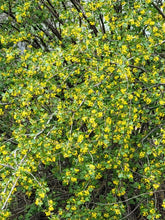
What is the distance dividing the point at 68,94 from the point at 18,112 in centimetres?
71

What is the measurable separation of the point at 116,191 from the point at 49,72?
68.0 inches

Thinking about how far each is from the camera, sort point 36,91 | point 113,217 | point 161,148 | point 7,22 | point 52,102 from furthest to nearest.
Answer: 1. point 7,22
2. point 52,102
3. point 113,217
4. point 36,91
5. point 161,148

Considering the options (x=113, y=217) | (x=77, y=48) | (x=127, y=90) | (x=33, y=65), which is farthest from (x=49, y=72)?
(x=113, y=217)

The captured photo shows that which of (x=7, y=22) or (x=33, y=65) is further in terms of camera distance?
A: (x=7, y=22)

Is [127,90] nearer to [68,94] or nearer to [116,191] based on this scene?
[68,94]

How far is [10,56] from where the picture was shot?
384cm

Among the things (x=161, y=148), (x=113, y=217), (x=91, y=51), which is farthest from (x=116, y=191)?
(x=91, y=51)

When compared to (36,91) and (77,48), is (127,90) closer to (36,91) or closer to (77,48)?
(77,48)

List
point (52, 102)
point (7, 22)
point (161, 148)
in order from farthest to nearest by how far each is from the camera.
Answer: point (7, 22), point (52, 102), point (161, 148)

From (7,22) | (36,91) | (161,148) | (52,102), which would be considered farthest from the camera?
(7,22)

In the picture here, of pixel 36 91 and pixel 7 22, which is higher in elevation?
pixel 7 22

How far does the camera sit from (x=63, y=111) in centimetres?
362

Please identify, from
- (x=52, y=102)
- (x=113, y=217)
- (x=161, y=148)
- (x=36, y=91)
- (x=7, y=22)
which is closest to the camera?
(x=161, y=148)

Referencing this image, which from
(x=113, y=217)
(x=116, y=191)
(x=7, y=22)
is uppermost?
(x=7, y=22)
